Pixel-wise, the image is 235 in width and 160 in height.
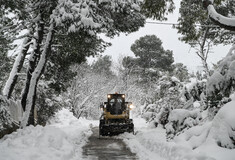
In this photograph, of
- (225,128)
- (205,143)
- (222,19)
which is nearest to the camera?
(225,128)

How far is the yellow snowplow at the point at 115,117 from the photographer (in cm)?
1598

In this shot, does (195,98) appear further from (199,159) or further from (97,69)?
(97,69)

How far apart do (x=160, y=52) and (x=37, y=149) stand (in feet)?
127

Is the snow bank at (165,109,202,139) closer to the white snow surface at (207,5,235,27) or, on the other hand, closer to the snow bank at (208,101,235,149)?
the snow bank at (208,101,235,149)

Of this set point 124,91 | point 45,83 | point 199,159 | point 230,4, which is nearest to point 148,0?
point 199,159

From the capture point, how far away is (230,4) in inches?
655

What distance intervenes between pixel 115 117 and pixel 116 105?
92 cm

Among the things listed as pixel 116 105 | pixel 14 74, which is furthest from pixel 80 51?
pixel 116 105

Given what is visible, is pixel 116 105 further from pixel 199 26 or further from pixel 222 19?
pixel 222 19

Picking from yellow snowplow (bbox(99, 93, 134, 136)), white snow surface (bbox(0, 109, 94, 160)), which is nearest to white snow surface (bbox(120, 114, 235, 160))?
white snow surface (bbox(0, 109, 94, 160))

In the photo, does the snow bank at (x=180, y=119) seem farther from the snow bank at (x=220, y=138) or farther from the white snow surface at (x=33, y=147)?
the white snow surface at (x=33, y=147)

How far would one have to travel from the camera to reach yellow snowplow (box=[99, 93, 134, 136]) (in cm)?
1598

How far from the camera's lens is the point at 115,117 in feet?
58.2

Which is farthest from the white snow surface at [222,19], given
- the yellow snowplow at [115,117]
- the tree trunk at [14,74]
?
the yellow snowplow at [115,117]
